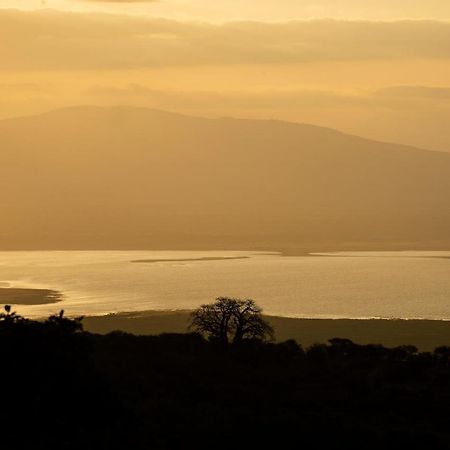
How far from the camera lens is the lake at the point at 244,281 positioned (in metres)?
75.4

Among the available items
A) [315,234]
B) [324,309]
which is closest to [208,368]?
[324,309]

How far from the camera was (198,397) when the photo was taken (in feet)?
101

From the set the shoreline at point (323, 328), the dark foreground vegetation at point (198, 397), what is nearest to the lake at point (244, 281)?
the shoreline at point (323, 328)

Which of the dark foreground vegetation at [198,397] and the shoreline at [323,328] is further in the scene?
the shoreline at [323,328]

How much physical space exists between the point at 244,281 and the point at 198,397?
67.8 m

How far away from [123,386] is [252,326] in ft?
48.9

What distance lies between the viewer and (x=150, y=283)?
312ft

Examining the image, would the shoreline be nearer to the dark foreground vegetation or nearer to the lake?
the lake

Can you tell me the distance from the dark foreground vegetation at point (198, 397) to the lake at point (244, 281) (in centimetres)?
3025

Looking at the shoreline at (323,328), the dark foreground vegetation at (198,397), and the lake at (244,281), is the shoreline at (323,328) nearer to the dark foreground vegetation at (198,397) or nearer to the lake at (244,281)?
the lake at (244,281)

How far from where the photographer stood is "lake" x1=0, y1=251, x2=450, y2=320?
75.4 metres

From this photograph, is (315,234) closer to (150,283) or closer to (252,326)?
(150,283)

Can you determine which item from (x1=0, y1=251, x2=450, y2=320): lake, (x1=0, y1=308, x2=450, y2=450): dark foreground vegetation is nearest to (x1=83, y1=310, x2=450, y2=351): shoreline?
(x1=0, y1=251, x2=450, y2=320): lake

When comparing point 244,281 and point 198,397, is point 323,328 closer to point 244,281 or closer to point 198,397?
point 198,397
